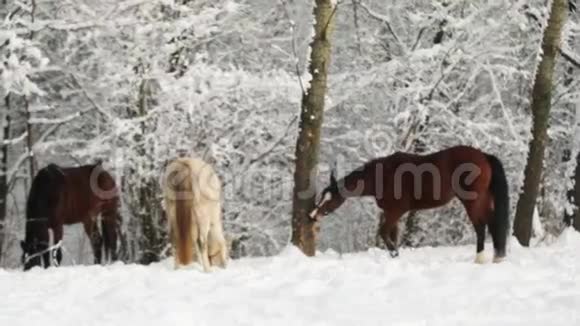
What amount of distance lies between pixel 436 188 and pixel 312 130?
5.42 feet

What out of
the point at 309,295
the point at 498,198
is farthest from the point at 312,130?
the point at 309,295

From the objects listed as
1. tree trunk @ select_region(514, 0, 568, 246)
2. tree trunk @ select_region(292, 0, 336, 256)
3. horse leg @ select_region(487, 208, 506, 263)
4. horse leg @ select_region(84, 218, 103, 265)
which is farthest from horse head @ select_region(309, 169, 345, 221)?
horse leg @ select_region(84, 218, 103, 265)

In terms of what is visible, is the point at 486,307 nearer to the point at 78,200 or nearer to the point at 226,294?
the point at 226,294

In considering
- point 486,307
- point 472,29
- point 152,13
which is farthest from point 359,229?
point 486,307

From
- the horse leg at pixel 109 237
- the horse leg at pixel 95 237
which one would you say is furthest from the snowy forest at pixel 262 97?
the horse leg at pixel 109 237

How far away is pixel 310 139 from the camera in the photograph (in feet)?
32.4

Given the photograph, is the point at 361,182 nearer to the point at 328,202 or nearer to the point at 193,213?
the point at 328,202

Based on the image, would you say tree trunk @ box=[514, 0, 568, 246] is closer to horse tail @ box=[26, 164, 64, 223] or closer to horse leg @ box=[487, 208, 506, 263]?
horse leg @ box=[487, 208, 506, 263]

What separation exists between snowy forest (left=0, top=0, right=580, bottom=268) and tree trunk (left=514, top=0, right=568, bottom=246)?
186 cm

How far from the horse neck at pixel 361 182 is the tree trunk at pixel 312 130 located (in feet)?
1.92

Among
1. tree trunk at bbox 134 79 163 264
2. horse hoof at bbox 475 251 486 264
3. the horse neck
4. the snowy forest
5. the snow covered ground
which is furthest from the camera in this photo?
tree trunk at bbox 134 79 163 264

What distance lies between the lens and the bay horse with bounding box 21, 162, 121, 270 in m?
10.8

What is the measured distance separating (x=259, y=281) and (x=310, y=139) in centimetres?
369

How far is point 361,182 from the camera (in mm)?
10180
